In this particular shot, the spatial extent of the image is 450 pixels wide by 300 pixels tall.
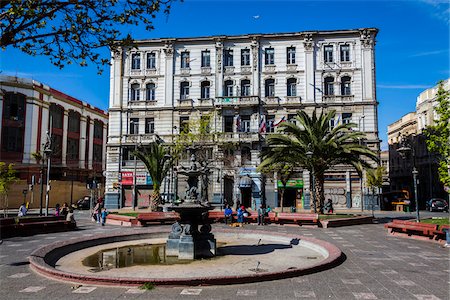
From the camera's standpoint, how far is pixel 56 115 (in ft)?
176

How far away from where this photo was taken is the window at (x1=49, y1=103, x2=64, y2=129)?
52.9m

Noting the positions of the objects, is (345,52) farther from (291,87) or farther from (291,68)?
(291,87)

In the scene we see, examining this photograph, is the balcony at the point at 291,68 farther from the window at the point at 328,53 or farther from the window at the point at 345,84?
the window at the point at 345,84

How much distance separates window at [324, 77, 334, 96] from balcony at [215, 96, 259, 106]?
7823 mm

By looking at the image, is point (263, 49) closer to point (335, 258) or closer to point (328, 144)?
point (328, 144)

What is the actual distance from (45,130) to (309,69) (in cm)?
3446

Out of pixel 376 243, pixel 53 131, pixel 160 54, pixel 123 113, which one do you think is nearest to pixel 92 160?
pixel 53 131

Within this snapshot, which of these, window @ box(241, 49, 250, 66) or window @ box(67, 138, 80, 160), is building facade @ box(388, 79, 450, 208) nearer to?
window @ box(241, 49, 250, 66)

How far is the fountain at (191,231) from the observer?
13.1 metres

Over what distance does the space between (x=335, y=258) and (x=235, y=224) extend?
13.1 m

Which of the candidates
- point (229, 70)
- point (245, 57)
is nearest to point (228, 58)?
point (229, 70)

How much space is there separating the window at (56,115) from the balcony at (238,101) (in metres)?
24.3

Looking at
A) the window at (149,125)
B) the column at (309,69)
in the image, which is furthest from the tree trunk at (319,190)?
the window at (149,125)

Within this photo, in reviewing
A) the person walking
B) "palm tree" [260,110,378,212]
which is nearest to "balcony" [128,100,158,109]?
"palm tree" [260,110,378,212]
